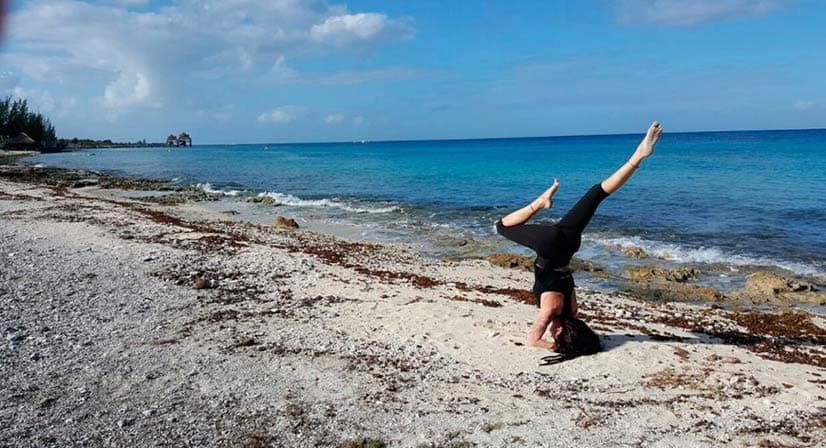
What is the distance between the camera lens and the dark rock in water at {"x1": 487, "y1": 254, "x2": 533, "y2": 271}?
16078 mm

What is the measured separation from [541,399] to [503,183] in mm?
41002

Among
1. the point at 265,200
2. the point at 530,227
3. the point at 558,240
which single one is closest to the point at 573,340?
the point at 558,240

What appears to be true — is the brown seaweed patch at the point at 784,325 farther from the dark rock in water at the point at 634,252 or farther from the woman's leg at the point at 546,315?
the dark rock in water at the point at 634,252

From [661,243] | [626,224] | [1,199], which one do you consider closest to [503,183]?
[626,224]

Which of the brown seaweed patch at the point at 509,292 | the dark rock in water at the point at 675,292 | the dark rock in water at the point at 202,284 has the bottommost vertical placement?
the dark rock in water at the point at 675,292

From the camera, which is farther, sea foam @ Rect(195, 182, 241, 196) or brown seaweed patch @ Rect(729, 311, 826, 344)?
sea foam @ Rect(195, 182, 241, 196)

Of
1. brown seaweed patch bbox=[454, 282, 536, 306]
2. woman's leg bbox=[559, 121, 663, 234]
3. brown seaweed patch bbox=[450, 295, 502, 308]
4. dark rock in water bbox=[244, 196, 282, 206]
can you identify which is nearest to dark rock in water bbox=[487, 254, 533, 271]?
brown seaweed patch bbox=[454, 282, 536, 306]

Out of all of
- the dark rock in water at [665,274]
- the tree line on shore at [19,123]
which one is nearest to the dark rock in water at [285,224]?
the dark rock in water at [665,274]

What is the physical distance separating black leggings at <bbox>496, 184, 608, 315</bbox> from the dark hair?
0.67 ft

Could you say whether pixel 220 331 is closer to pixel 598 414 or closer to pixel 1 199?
pixel 598 414

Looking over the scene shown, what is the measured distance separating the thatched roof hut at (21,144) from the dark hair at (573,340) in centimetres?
10716

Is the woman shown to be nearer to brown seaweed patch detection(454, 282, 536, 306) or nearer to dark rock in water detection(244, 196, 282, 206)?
brown seaweed patch detection(454, 282, 536, 306)

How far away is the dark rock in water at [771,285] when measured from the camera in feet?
43.7

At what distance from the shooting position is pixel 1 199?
26.2 meters
